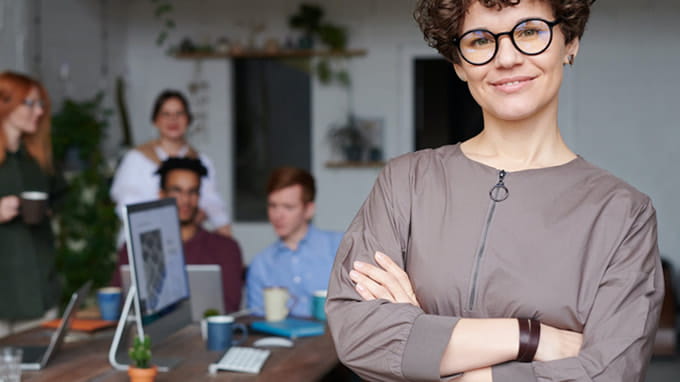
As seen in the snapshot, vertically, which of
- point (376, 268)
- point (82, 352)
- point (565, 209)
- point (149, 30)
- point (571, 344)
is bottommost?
point (82, 352)

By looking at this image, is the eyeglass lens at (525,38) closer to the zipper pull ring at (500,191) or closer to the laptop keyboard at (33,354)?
the zipper pull ring at (500,191)

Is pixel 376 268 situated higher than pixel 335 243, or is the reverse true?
pixel 376 268

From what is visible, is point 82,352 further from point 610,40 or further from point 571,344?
point 610,40

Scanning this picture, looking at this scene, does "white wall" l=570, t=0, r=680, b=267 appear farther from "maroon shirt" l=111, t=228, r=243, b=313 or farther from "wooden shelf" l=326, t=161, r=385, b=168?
"maroon shirt" l=111, t=228, r=243, b=313

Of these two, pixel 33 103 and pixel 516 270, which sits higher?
pixel 33 103

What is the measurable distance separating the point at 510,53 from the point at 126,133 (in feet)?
18.3

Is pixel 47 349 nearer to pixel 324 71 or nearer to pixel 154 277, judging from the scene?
pixel 154 277

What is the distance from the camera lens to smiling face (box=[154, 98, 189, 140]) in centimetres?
412

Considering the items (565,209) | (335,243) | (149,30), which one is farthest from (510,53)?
(149,30)

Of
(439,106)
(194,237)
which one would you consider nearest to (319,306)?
(194,237)

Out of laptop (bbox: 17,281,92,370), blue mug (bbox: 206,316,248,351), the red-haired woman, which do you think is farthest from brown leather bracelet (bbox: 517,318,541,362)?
the red-haired woman

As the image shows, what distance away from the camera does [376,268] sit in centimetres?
136

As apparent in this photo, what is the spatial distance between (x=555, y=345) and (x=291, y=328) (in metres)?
1.45

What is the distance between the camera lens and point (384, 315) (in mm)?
1287
